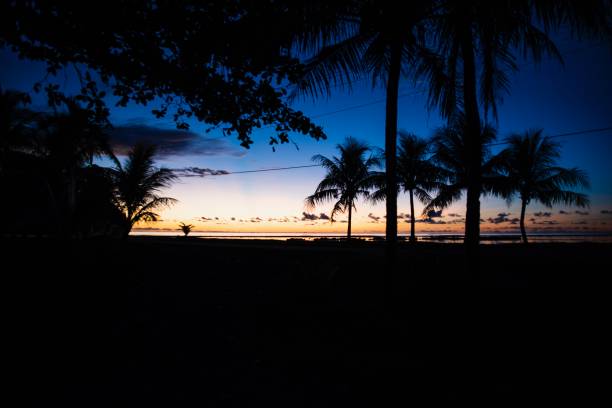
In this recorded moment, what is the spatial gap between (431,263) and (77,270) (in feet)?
26.7

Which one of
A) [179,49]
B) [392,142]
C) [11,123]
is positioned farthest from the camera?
[11,123]

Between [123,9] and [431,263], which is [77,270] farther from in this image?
[431,263]

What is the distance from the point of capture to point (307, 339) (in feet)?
12.0

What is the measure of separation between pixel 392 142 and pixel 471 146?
1188mm

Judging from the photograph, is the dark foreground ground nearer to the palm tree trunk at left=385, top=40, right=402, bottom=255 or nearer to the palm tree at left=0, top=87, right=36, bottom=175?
A: the palm tree trunk at left=385, top=40, right=402, bottom=255

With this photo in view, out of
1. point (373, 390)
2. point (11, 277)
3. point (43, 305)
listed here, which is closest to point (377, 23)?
point (373, 390)

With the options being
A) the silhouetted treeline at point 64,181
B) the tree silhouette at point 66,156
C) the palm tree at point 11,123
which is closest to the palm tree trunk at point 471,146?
the silhouetted treeline at point 64,181

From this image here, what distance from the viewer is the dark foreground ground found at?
2484mm

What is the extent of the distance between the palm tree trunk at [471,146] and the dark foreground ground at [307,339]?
884mm

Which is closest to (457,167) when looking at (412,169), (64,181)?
(412,169)

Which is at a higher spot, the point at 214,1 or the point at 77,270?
the point at 214,1

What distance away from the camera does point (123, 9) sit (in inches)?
118

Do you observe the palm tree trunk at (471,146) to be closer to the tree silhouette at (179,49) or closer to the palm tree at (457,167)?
the tree silhouette at (179,49)

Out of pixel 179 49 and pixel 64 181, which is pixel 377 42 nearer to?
pixel 179 49
